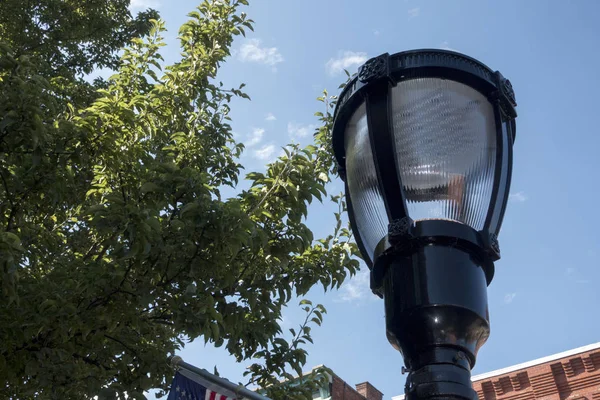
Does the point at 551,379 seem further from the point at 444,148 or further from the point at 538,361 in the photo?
the point at 444,148

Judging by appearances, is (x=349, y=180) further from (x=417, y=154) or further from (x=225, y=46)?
(x=225, y=46)

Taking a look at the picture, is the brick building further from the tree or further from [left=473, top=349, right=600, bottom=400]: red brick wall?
the tree

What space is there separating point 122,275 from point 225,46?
367 cm

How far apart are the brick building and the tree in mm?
15421

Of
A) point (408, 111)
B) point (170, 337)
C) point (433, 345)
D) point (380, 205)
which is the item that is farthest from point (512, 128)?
point (170, 337)

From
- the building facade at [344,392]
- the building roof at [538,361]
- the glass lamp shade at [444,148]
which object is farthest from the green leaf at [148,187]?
the building roof at [538,361]

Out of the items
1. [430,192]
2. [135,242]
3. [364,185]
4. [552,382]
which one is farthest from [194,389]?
[552,382]

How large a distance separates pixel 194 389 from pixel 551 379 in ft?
59.5

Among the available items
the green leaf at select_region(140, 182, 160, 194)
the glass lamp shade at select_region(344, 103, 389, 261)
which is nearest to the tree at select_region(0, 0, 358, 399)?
the green leaf at select_region(140, 182, 160, 194)

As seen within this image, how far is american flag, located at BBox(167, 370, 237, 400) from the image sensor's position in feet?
12.9

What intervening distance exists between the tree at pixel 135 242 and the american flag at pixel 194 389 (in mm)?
534

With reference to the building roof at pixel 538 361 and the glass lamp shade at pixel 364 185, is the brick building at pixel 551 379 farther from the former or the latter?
the glass lamp shade at pixel 364 185

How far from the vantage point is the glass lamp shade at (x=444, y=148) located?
84.0 inches

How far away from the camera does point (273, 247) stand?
5.78m
